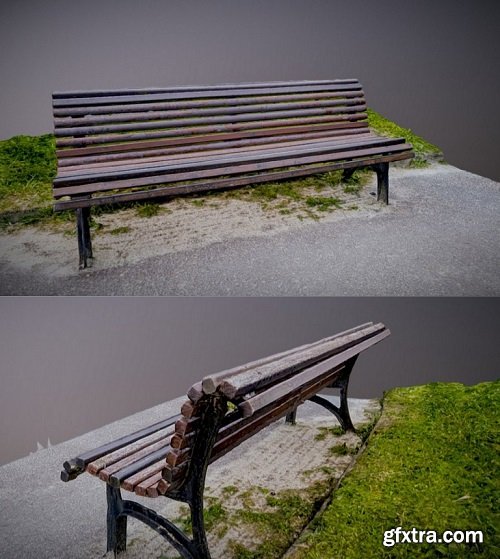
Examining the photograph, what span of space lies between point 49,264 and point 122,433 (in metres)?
1.30

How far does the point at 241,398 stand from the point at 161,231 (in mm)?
2472

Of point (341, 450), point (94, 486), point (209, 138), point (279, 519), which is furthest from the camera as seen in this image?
point (209, 138)

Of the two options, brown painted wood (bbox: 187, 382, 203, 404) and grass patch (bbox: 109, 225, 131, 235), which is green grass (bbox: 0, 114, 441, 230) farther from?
brown painted wood (bbox: 187, 382, 203, 404)

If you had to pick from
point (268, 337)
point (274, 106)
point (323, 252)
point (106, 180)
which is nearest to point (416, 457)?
point (323, 252)

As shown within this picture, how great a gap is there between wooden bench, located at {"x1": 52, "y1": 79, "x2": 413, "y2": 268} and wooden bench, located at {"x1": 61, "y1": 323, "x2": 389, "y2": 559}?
1.53m

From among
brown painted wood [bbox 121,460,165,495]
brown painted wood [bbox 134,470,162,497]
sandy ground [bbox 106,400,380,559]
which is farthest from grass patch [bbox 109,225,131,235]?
brown painted wood [bbox 134,470,162,497]

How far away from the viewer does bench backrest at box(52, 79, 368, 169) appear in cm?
375

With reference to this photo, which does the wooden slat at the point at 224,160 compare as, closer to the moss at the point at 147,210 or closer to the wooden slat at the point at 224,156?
the wooden slat at the point at 224,156

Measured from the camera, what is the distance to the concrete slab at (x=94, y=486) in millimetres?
2412

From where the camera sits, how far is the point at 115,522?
2.24 metres

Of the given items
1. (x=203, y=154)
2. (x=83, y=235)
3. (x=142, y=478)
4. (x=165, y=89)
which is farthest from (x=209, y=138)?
(x=142, y=478)

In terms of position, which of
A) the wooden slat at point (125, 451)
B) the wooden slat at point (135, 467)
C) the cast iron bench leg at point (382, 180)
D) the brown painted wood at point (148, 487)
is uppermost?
the cast iron bench leg at point (382, 180)

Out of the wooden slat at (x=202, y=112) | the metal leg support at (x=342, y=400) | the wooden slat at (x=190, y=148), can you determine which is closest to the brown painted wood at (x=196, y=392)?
the metal leg support at (x=342, y=400)

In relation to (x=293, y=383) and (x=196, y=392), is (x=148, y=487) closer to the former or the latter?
(x=196, y=392)
